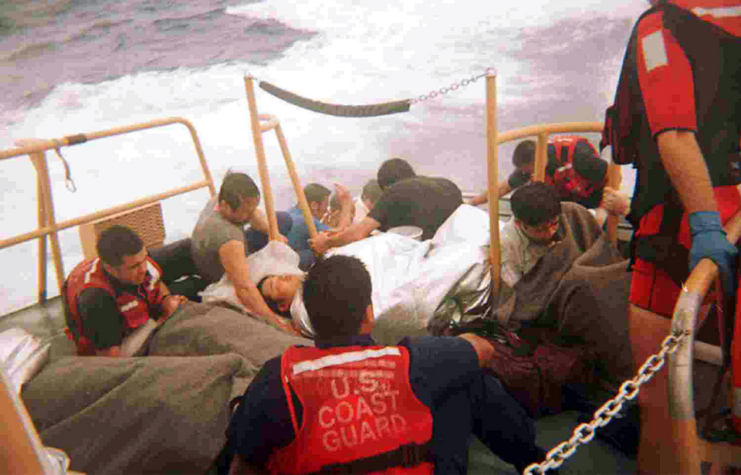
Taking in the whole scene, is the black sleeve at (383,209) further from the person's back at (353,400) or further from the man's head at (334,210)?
the person's back at (353,400)

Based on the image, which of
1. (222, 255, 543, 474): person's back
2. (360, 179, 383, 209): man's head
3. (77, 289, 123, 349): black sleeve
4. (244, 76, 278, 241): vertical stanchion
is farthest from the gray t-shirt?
(222, 255, 543, 474): person's back

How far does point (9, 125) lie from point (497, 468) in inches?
111

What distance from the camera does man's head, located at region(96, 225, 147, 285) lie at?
66.9 inches

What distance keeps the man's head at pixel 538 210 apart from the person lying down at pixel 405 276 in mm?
218

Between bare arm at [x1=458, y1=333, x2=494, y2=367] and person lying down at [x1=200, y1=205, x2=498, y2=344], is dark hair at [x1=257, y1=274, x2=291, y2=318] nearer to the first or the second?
person lying down at [x1=200, y1=205, x2=498, y2=344]

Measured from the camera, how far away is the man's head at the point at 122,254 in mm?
1698

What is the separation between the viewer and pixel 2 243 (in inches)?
79.4

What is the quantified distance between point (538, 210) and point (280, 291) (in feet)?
3.40

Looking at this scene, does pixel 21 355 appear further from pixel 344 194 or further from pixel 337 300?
pixel 344 194

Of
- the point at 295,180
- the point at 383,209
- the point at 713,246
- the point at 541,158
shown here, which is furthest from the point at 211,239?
the point at 713,246

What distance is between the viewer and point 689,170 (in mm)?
958

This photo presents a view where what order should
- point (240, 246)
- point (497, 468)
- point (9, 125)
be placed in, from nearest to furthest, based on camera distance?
point (497, 468) → point (240, 246) → point (9, 125)

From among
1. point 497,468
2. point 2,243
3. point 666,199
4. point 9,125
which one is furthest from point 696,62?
point 9,125

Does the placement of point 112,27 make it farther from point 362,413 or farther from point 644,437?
point 644,437
